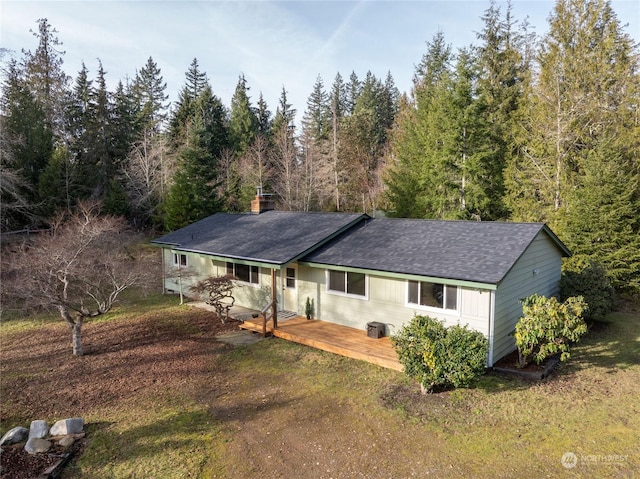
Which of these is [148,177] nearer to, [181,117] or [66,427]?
[181,117]

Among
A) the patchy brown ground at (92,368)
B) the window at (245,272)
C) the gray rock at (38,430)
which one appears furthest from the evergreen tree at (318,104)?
the gray rock at (38,430)

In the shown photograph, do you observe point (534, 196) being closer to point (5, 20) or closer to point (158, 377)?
point (158, 377)

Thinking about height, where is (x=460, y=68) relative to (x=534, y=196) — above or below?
above

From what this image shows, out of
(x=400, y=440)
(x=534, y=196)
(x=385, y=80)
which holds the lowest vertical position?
(x=400, y=440)

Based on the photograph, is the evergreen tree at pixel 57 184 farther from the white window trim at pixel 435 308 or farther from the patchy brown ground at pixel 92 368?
the white window trim at pixel 435 308

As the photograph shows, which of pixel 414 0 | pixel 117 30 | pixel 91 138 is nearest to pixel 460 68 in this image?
pixel 414 0
